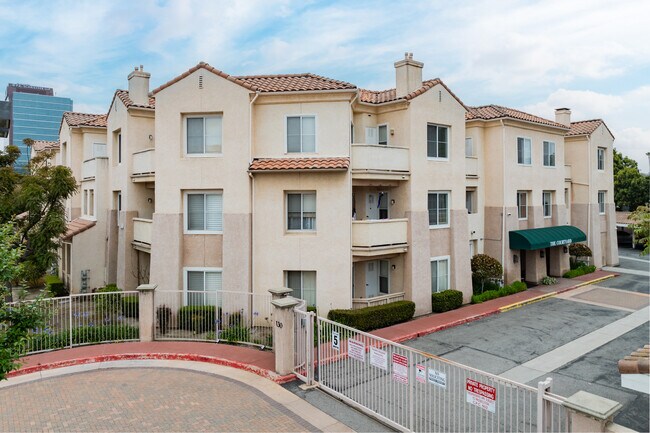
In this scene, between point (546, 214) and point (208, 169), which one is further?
point (546, 214)

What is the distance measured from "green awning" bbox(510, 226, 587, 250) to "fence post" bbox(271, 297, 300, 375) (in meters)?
18.0

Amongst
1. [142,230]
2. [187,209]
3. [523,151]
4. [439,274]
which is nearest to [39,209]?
[142,230]

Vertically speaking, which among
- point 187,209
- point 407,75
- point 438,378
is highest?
point 407,75

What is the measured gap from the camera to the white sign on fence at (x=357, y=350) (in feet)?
34.9

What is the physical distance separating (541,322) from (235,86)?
16.8m

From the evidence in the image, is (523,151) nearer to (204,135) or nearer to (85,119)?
(204,135)

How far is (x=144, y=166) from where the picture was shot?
811 inches

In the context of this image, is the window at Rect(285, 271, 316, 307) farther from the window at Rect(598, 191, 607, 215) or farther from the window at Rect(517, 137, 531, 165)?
the window at Rect(598, 191, 607, 215)

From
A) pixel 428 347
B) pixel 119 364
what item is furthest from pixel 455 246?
pixel 119 364

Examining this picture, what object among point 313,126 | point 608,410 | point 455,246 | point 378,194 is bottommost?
point 608,410

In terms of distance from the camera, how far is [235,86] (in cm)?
1825

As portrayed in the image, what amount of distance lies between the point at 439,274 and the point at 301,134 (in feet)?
31.6

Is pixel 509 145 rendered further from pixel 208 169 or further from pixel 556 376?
pixel 208 169

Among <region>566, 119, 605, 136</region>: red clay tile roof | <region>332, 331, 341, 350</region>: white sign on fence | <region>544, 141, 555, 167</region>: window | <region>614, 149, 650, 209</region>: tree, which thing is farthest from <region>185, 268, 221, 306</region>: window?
<region>614, 149, 650, 209</region>: tree
